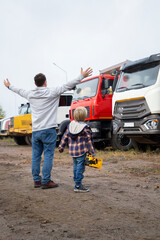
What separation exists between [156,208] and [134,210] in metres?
0.31

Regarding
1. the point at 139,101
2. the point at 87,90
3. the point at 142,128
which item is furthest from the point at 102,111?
the point at 142,128

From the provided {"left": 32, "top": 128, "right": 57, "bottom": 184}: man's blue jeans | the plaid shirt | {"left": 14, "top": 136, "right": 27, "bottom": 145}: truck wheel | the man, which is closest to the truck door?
the man

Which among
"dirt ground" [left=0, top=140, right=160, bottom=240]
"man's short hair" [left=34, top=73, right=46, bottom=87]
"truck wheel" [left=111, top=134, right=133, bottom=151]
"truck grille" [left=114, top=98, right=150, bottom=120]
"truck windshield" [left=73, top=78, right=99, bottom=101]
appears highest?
"truck windshield" [left=73, top=78, right=99, bottom=101]

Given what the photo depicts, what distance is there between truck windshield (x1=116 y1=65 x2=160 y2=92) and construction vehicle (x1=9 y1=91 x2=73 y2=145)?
4234 mm

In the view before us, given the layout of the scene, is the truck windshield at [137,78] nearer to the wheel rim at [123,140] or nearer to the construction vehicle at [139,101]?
the construction vehicle at [139,101]

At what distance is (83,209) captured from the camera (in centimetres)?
343

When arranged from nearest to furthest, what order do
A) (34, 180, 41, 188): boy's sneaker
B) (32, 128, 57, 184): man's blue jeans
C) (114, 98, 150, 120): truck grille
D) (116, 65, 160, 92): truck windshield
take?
(32, 128, 57, 184): man's blue jeans
(34, 180, 41, 188): boy's sneaker
(114, 98, 150, 120): truck grille
(116, 65, 160, 92): truck windshield

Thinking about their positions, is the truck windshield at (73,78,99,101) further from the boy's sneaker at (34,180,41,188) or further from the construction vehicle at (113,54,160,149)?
the boy's sneaker at (34,180,41,188)

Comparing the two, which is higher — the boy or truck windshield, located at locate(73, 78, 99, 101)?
truck windshield, located at locate(73, 78, 99, 101)

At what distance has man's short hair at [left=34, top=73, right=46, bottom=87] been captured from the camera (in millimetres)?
4789

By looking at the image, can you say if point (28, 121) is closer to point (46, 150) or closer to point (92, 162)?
point (46, 150)

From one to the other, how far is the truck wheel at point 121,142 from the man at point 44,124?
5.68m

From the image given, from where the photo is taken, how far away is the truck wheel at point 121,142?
10.3 m

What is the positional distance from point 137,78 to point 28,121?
27.2ft
